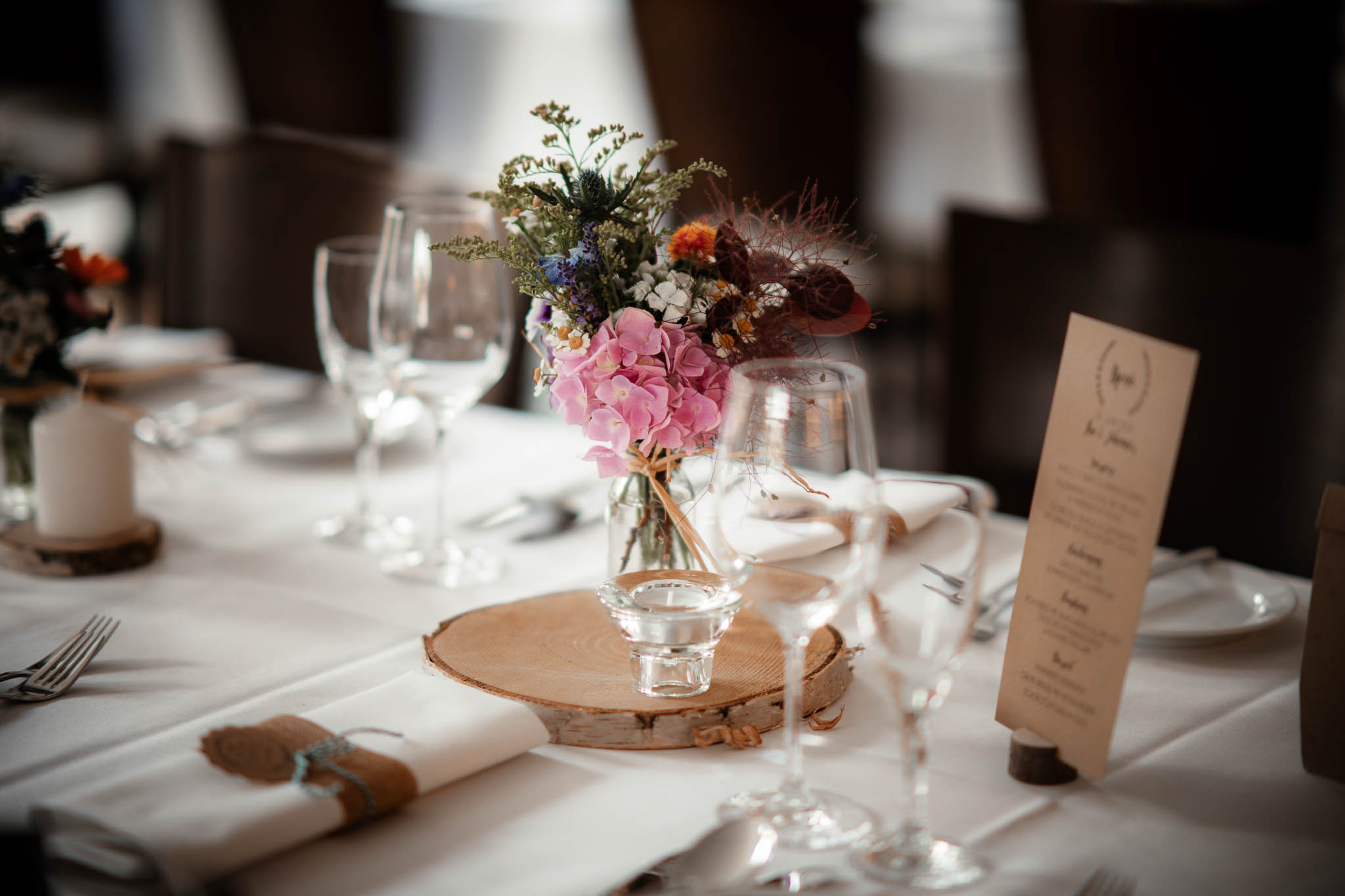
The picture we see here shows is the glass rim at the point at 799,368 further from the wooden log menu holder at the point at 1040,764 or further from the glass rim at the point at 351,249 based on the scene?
the glass rim at the point at 351,249

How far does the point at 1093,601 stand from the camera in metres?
0.78

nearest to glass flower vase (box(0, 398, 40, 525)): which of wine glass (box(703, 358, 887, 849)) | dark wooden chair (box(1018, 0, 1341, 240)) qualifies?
wine glass (box(703, 358, 887, 849))

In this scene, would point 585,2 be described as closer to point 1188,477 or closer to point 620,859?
point 1188,477

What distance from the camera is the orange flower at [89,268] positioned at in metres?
1.37

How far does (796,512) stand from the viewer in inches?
29.2

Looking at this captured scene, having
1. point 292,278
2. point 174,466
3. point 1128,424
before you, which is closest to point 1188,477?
point 1128,424

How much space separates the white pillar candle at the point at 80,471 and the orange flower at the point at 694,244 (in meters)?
0.64

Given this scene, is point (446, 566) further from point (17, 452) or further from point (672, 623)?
point (17, 452)

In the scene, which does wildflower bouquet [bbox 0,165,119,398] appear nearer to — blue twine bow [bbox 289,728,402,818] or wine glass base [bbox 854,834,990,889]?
blue twine bow [bbox 289,728,402,818]

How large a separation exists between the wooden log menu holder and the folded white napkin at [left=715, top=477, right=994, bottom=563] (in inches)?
7.5

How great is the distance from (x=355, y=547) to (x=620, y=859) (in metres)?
0.66

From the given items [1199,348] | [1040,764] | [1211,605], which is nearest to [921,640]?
[1040,764]

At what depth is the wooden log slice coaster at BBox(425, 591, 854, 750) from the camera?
865mm

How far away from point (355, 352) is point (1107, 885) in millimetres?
945
